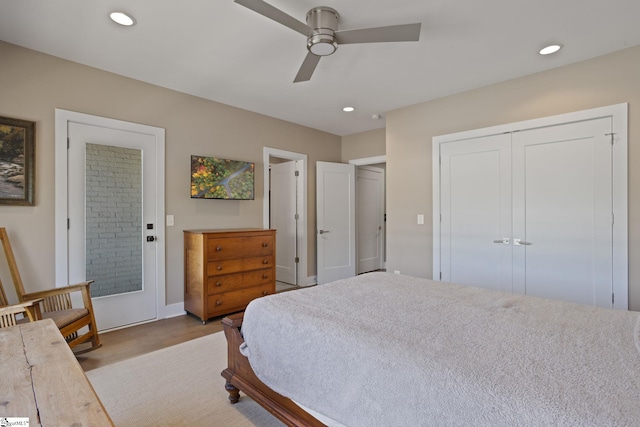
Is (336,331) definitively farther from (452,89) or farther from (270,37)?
(452,89)

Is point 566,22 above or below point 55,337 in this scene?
above

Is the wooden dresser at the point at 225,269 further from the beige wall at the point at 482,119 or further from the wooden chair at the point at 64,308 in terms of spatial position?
the beige wall at the point at 482,119

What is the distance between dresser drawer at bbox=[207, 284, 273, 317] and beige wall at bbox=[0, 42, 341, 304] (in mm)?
563

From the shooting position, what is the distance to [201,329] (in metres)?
3.27

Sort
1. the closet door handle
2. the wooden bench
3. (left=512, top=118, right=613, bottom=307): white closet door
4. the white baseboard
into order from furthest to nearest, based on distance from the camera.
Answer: the white baseboard < the closet door handle < (left=512, top=118, right=613, bottom=307): white closet door < the wooden bench

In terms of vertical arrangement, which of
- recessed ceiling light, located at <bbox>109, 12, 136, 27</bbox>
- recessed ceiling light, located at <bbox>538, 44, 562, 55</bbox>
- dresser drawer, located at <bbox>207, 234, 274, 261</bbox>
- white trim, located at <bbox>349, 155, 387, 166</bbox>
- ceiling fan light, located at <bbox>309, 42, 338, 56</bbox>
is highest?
recessed ceiling light, located at <bbox>109, 12, 136, 27</bbox>

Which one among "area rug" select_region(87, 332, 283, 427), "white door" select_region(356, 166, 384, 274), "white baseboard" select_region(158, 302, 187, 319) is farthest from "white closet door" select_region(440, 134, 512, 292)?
"white baseboard" select_region(158, 302, 187, 319)

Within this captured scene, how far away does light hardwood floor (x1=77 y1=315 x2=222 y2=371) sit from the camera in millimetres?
2609

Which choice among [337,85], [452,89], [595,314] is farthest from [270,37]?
[595,314]

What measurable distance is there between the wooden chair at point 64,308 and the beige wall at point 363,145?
4.22 metres

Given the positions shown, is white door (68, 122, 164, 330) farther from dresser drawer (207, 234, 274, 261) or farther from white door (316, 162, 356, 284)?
white door (316, 162, 356, 284)

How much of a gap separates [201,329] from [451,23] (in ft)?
11.6

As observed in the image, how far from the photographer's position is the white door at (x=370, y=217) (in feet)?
20.4

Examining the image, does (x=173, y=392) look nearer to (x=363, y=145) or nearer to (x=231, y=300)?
(x=231, y=300)
